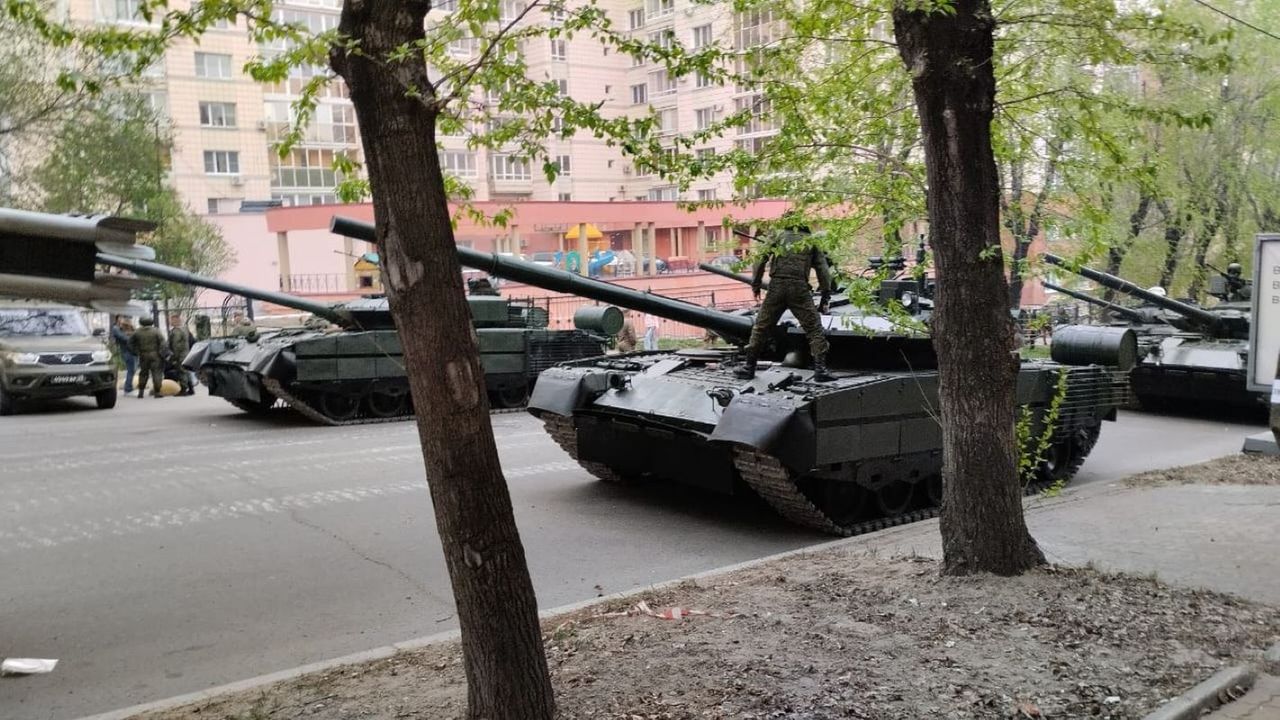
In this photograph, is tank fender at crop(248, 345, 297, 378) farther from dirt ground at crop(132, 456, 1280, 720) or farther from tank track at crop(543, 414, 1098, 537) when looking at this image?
dirt ground at crop(132, 456, 1280, 720)

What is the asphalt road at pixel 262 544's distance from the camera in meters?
6.21

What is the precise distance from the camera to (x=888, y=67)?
25.2 ft

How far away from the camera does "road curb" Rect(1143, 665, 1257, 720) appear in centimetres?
458

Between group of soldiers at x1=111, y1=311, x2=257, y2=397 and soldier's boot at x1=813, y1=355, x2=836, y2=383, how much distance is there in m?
12.1

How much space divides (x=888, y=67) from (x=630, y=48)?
2.88 metres

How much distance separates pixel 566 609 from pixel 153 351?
1506cm

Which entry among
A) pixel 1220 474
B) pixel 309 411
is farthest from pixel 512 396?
pixel 1220 474

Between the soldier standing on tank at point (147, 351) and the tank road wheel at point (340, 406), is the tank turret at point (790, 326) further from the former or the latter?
the soldier standing on tank at point (147, 351)

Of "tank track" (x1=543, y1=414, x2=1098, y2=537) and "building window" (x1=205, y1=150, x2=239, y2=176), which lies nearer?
"tank track" (x1=543, y1=414, x2=1098, y2=537)

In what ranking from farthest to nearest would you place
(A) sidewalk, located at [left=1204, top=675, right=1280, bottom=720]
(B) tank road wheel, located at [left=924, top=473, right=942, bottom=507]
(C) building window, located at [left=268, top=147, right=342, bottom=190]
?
1. (C) building window, located at [left=268, top=147, right=342, bottom=190]
2. (B) tank road wheel, located at [left=924, top=473, right=942, bottom=507]
3. (A) sidewalk, located at [left=1204, top=675, right=1280, bottom=720]

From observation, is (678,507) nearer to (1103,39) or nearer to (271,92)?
(1103,39)

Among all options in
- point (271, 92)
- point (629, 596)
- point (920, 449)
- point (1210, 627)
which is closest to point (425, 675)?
point (629, 596)

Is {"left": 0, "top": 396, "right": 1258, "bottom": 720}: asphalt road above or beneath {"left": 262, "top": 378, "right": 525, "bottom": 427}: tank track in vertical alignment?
beneath

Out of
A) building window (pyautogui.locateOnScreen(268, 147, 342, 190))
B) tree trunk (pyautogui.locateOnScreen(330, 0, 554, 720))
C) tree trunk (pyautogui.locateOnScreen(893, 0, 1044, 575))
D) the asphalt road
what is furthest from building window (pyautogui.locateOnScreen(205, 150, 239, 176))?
tree trunk (pyautogui.locateOnScreen(330, 0, 554, 720))
